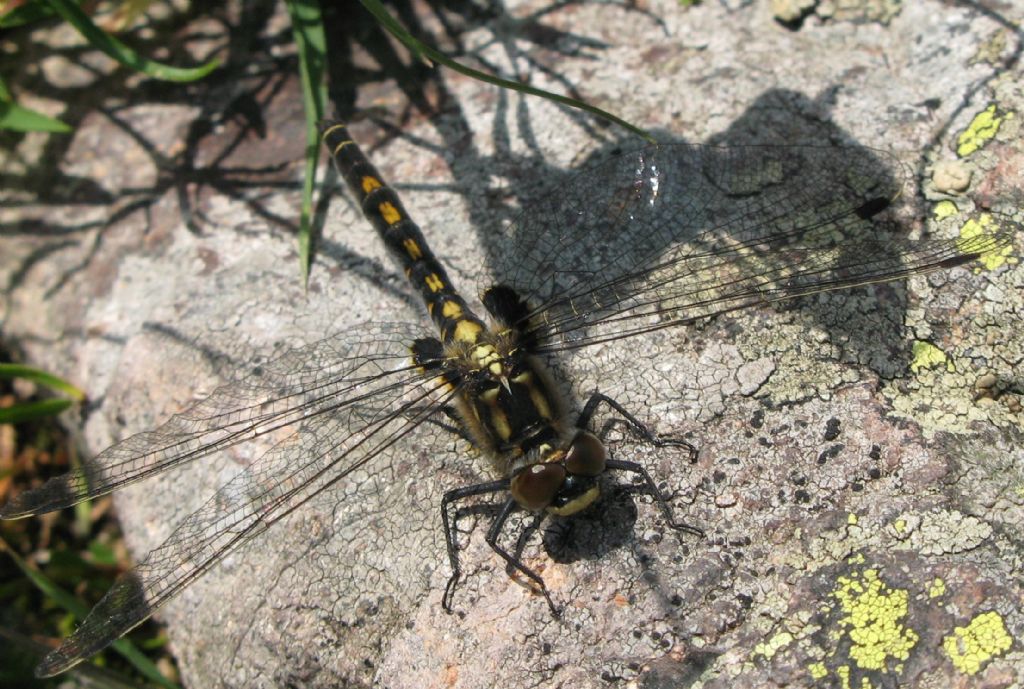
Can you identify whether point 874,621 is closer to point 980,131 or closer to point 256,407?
point 980,131

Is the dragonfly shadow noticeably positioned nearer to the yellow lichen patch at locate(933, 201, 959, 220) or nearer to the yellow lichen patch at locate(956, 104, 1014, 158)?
the yellow lichen patch at locate(933, 201, 959, 220)

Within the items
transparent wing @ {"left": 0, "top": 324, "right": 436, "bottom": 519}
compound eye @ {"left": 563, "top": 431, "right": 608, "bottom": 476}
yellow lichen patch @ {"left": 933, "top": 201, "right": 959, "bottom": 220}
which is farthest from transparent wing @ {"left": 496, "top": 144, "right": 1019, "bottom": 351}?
transparent wing @ {"left": 0, "top": 324, "right": 436, "bottom": 519}

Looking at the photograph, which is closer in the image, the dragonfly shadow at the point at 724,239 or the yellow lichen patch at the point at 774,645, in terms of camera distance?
the yellow lichen patch at the point at 774,645

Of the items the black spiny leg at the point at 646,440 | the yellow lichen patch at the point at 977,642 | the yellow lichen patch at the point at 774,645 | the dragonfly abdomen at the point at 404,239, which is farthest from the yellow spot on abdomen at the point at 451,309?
the yellow lichen patch at the point at 977,642

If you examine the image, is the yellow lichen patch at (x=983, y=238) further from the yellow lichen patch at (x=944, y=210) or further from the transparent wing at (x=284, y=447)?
the transparent wing at (x=284, y=447)

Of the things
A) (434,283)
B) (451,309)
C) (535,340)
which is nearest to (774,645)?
(535,340)

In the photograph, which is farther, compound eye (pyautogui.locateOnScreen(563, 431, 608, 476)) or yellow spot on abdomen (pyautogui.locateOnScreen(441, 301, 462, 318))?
yellow spot on abdomen (pyautogui.locateOnScreen(441, 301, 462, 318))
